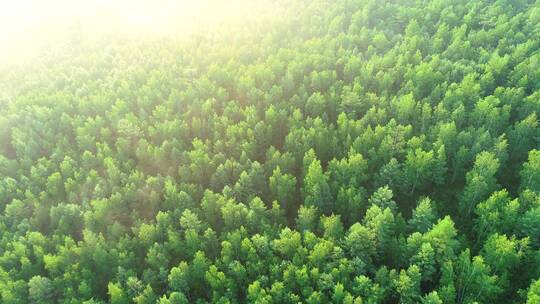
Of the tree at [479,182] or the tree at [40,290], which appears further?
the tree at [479,182]

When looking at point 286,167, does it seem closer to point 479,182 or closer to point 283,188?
point 283,188

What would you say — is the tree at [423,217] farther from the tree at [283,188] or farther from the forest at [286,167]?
the tree at [283,188]

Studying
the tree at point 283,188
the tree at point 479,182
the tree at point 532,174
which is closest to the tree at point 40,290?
the tree at point 283,188

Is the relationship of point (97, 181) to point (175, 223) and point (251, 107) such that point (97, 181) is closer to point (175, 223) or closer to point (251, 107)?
point (175, 223)

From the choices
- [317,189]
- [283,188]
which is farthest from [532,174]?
[283,188]

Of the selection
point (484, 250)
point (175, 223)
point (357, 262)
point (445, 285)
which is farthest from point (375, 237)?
point (175, 223)

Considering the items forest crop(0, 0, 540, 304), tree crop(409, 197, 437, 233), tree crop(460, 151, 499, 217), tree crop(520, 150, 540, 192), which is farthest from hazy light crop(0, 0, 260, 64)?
tree crop(520, 150, 540, 192)

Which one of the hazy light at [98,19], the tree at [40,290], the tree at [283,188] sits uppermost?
the hazy light at [98,19]
